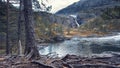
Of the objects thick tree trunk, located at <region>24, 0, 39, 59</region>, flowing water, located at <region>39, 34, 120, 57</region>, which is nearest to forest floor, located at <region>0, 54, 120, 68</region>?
thick tree trunk, located at <region>24, 0, 39, 59</region>

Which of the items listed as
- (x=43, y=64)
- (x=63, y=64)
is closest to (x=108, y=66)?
(x=63, y=64)

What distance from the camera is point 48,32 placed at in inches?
5842

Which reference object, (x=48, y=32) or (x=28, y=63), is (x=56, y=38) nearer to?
(x=48, y=32)

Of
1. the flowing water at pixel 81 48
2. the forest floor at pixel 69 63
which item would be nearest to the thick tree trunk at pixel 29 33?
the forest floor at pixel 69 63

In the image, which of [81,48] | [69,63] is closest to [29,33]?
[69,63]

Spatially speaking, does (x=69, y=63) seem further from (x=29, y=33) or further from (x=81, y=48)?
(x=81, y=48)

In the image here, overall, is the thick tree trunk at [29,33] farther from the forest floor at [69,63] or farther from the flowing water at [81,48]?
the flowing water at [81,48]

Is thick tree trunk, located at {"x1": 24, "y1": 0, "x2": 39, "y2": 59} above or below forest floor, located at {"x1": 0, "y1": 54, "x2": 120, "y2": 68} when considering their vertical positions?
above

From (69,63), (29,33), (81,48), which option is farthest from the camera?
(81,48)

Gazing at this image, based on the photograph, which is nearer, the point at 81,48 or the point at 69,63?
the point at 69,63

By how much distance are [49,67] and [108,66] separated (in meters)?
2.74

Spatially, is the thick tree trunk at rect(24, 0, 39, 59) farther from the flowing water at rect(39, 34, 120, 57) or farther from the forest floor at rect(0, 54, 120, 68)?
the flowing water at rect(39, 34, 120, 57)

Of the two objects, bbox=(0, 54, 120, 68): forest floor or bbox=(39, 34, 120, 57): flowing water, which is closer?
bbox=(0, 54, 120, 68): forest floor

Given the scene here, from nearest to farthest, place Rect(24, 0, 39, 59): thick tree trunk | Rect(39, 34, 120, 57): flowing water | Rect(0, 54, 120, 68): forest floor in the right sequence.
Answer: Rect(0, 54, 120, 68): forest floor
Rect(24, 0, 39, 59): thick tree trunk
Rect(39, 34, 120, 57): flowing water
